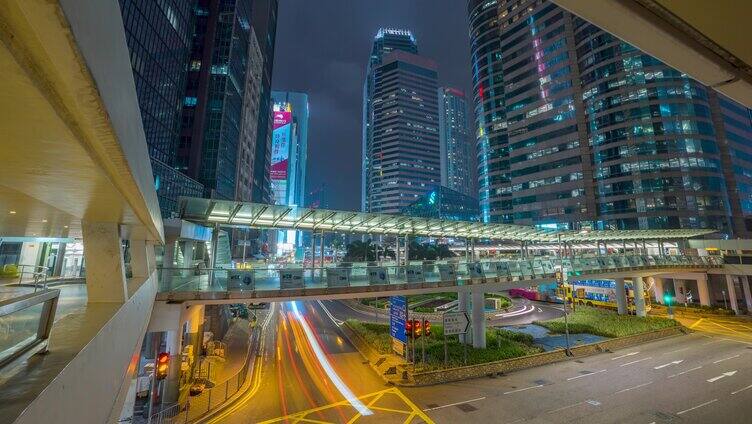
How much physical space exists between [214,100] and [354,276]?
56.3m

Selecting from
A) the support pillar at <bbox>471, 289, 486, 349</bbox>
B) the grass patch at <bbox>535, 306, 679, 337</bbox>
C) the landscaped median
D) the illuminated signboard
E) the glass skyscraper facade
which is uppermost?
the illuminated signboard

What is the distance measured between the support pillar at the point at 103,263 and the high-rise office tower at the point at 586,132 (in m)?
75.0

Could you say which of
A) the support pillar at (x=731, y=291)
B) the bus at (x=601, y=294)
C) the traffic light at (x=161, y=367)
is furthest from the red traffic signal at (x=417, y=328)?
the support pillar at (x=731, y=291)

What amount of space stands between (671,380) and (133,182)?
26492mm

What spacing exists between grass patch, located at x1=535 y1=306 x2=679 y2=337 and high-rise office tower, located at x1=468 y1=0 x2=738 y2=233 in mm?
36231

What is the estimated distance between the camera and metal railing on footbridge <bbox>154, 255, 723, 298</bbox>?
15.3 metres

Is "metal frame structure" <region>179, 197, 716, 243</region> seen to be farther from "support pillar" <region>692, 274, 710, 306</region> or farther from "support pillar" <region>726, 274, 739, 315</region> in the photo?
"support pillar" <region>726, 274, 739, 315</region>

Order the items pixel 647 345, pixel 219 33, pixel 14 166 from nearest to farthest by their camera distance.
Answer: pixel 14 166 → pixel 647 345 → pixel 219 33

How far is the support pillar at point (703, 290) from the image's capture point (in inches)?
1598

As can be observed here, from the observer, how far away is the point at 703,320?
35.8 metres

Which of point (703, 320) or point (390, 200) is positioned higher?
point (390, 200)

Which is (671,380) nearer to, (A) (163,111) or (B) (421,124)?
(A) (163,111)

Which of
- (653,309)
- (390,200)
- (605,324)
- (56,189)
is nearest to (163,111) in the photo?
(56,189)

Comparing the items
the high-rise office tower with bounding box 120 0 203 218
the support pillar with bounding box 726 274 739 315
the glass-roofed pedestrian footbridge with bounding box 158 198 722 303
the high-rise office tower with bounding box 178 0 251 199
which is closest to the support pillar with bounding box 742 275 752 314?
the support pillar with bounding box 726 274 739 315
